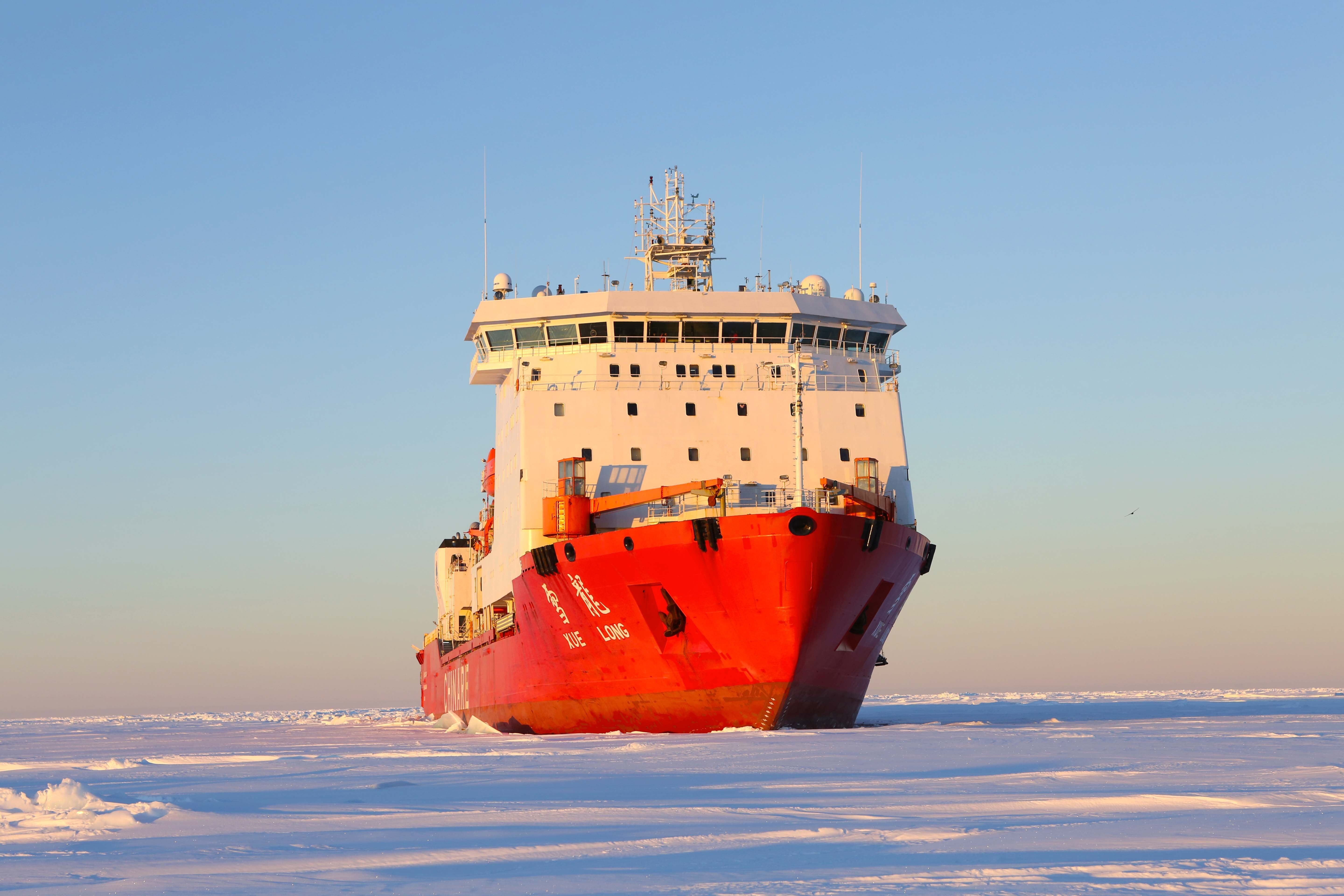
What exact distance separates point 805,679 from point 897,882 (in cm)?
1565

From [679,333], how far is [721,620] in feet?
27.8

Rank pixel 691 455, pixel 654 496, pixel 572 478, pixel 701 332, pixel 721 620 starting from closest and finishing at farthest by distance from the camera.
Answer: pixel 721 620
pixel 654 496
pixel 572 478
pixel 691 455
pixel 701 332

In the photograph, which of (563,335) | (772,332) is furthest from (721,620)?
(563,335)

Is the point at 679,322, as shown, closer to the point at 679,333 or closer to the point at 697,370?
the point at 679,333

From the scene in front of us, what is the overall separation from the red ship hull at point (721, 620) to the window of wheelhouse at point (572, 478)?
1.71 m

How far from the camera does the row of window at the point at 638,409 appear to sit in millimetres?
28375

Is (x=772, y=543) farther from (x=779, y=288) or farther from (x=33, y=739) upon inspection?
(x=33, y=739)

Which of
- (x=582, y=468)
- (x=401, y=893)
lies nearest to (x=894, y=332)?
(x=582, y=468)

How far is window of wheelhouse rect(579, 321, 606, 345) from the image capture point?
96.5 feet

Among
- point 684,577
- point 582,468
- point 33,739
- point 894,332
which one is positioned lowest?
point 33,739

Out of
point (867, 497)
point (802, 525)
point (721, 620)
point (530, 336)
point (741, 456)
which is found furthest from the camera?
point (530, 336)

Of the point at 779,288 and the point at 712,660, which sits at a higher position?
the point at 779,288

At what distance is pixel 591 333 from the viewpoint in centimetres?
2945

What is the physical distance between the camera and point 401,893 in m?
7.96
